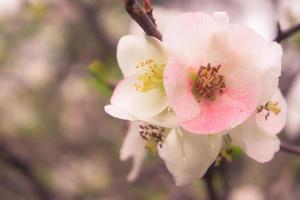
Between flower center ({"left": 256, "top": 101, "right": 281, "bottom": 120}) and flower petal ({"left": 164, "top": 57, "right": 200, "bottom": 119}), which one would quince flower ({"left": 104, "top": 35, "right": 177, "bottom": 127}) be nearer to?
flower petal ({"left": 164, "top": 57, "right": 200, "bottom": 119})

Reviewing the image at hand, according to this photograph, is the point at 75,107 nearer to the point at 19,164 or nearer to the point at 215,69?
the point at 19,164

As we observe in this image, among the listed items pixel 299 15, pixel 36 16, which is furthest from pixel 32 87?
pixel 299 15

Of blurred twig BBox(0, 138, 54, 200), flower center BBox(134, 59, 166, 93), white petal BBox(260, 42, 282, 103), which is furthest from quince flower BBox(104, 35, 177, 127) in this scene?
blurred twig BBox(0, 138, 54, 200)

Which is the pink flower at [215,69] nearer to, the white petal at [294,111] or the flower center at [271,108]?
the flower center at [271,108]

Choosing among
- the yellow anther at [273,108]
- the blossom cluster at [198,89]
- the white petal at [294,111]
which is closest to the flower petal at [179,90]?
the blossom cluster at [198,89]

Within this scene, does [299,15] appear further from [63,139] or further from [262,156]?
[63,139]

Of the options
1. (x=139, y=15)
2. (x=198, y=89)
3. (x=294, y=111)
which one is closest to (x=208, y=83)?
(x=198, y=89)

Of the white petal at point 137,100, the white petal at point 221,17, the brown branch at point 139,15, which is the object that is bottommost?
the white petal at point 137,100
